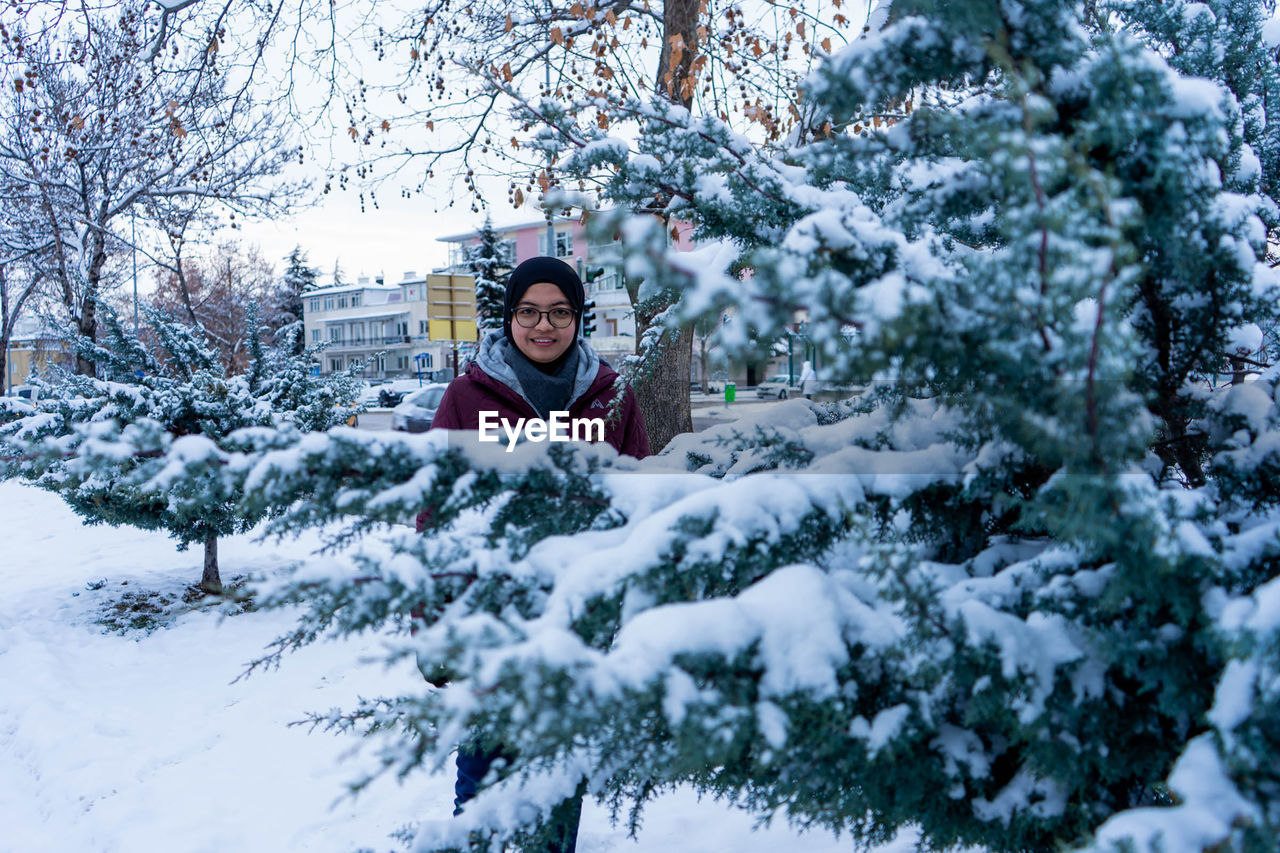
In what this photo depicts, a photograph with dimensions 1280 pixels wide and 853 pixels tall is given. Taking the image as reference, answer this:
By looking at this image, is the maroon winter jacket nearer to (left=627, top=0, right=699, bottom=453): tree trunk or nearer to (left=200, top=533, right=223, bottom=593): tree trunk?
(left=627, top=0, right=699, bottom=453): tree trunk

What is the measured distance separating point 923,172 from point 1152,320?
1.63 ft

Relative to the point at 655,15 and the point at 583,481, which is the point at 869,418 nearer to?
the point at 583,481

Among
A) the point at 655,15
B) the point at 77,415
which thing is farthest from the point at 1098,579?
the point at 655,15

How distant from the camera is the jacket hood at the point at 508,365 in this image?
271 cm

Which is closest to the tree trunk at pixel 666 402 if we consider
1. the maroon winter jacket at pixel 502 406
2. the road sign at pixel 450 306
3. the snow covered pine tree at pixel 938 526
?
the maroon winter jacket at pixel 502 406

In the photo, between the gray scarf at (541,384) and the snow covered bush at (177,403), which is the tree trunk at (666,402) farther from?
the gray scarf at (541,384)

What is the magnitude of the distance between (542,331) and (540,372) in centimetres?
14

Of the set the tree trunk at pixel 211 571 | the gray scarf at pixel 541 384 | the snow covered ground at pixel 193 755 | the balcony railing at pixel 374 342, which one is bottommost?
the snow covered ground at pixel 193 755

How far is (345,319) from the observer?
206 feet

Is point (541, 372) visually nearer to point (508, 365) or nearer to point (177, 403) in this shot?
point (508, 365)

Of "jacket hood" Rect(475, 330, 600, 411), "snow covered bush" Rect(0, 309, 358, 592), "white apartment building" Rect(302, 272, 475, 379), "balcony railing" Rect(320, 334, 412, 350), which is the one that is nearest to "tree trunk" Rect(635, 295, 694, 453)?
"snow covered bush" Rect(0, 309, 358, 592)

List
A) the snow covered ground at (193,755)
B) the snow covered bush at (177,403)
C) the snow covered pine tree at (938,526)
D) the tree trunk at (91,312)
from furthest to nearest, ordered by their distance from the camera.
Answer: the tree trunk at (91,312), the snow covered bush at (177,403), the snow covered ground at (193,755), the snow covered pine tree at (938,526)

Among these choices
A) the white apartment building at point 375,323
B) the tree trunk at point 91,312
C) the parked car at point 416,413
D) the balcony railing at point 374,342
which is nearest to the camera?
the tree trunk at point 91,312

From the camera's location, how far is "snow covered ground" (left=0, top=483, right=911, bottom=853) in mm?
3074
